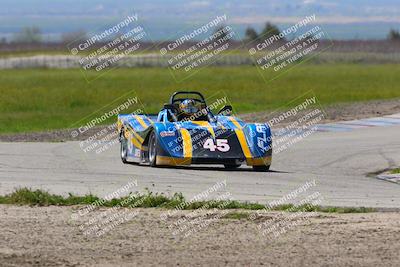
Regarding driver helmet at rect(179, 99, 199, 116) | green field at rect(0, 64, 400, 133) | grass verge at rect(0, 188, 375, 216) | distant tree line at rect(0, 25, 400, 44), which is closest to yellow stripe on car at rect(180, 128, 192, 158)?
driver helmet at rect(179, 99, 199, 116)

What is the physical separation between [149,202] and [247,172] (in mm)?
6143

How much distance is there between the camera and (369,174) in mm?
20484

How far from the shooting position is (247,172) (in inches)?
803

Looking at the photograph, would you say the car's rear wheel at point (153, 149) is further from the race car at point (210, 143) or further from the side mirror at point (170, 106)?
the side mirror at point (170, 106)

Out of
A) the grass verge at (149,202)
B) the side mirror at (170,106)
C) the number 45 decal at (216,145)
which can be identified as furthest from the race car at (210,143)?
the grass verge at (149,202)

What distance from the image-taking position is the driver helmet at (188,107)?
21609mm

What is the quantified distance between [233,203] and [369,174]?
6.67m

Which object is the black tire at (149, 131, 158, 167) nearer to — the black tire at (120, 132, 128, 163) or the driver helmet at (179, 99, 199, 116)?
the driver helmet at (179, 99, 199, 116)

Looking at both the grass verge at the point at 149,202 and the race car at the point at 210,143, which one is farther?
the race car at the point at 210,143

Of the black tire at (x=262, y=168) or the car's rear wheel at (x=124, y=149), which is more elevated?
the car's rear wheel at (x=124, y=149)

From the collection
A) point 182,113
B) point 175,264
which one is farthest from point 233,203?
point 182,113

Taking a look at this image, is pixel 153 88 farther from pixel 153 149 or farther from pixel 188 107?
pixel 153 149

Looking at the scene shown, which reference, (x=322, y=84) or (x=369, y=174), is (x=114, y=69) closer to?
(x=322, y=84)

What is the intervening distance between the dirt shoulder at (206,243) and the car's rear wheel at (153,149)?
7281 millimetres
